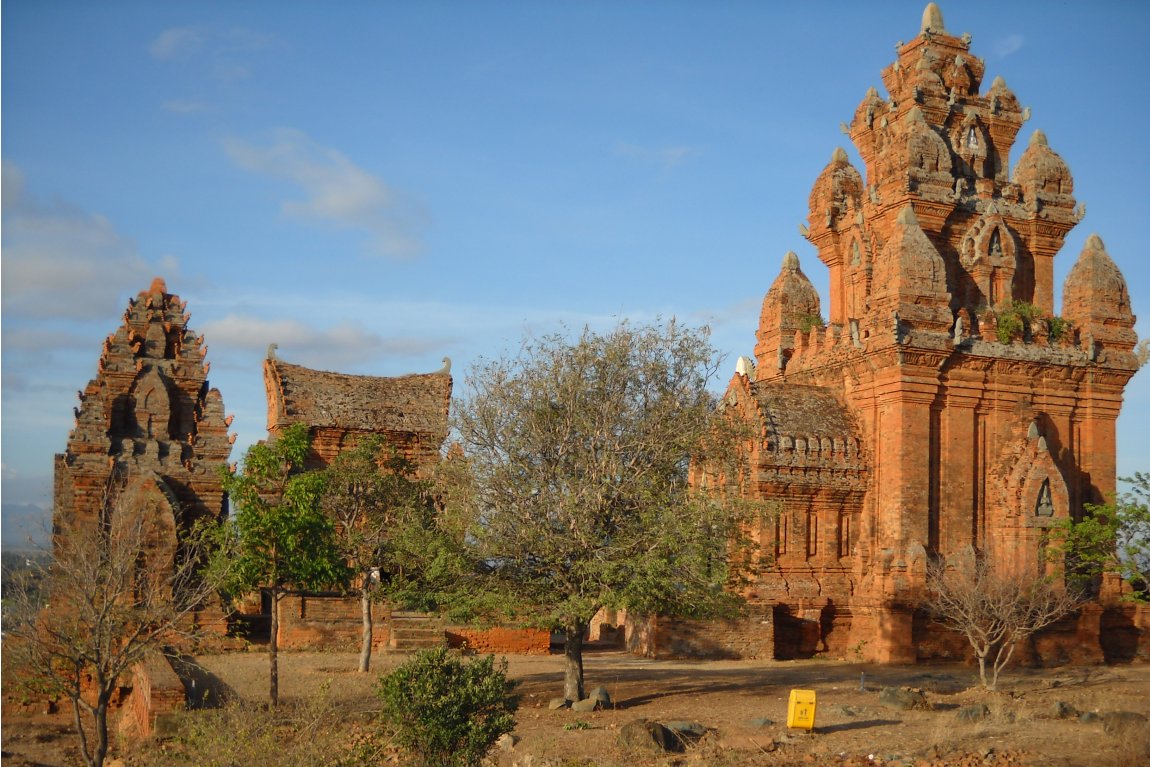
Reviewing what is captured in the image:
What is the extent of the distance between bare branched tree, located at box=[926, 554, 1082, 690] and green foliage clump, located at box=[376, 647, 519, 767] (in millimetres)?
10260

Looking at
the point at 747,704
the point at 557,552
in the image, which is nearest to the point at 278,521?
the point at 557,552

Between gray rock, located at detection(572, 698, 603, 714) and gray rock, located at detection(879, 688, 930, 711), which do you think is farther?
gray rock, located at detection(879, 688, 930, 711)

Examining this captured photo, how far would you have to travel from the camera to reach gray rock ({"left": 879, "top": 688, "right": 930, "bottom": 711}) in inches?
810

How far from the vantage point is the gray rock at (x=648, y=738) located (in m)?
17.2

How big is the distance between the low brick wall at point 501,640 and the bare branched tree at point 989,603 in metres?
8.70

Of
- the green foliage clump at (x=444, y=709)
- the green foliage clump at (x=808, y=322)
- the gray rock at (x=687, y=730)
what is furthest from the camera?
the green foliage clump at (x=808, y=322)

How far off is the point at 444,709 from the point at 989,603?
38.5 feet

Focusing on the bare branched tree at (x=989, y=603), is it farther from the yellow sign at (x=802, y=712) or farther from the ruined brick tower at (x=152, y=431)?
the ruined brick tower at (x=152, y=431)

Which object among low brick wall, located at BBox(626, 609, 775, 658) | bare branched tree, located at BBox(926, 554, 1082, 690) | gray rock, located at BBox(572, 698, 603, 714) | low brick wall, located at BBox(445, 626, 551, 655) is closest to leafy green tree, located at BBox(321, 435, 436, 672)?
low brick wall, located at BBox(445, 626, 551, 655)

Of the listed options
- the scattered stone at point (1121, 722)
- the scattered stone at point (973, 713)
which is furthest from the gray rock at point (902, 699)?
the scattered stone at point (1121, 722)

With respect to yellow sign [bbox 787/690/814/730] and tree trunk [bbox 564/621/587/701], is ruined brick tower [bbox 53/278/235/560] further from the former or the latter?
yellow sign [bbox 787/690/814/730]

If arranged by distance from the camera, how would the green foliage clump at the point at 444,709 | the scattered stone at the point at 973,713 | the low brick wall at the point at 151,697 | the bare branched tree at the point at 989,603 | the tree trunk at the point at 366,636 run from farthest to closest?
the tree trunk at the point at 366,636 → the bare branched tree at the point at 989,603 → the scattered stone at the point at 973,713 → the low brick wall at the point at 151,697 → the green foliage clump at the point at 444,709

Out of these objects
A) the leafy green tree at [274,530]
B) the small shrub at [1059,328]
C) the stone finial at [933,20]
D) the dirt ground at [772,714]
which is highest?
the stone finial at [933,20]

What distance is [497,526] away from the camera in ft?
66.7
